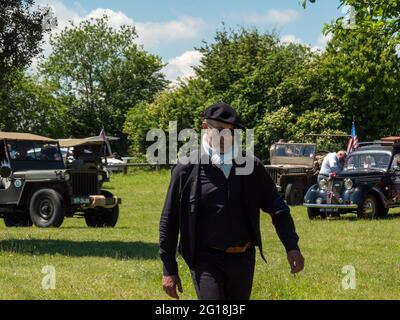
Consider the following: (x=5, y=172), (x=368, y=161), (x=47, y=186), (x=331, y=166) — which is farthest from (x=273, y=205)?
(x=368, y=161)

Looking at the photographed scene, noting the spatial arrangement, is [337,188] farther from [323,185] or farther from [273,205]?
[273,205]

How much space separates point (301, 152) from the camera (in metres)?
27.7

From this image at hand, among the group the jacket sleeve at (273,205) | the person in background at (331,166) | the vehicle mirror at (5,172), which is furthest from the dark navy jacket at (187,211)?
the person in background at (331,166)

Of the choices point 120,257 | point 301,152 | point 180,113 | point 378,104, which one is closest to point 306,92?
point 378,104

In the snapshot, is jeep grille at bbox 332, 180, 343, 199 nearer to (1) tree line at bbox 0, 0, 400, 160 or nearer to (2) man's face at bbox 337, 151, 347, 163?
(2) man's face at bbox 337, 151, 347, 163

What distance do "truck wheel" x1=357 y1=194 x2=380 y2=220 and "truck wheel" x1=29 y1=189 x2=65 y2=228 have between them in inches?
275

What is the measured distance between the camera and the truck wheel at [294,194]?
26.0 metres

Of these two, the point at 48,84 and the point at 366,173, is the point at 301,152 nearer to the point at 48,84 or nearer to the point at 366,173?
the point at 366,173

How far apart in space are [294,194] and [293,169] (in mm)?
855

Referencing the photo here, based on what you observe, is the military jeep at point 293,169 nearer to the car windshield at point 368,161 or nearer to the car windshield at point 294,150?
the car windshield at point 294,150

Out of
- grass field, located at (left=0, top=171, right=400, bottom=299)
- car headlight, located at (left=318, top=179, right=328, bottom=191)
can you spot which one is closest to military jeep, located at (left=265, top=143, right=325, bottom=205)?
car headlight, located at (left=318, top=179, right=328, bottom=191)

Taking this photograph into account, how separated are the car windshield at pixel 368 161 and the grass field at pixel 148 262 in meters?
1.61

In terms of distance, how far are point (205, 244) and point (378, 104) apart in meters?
37.4

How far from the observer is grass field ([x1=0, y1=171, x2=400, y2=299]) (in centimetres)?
937
